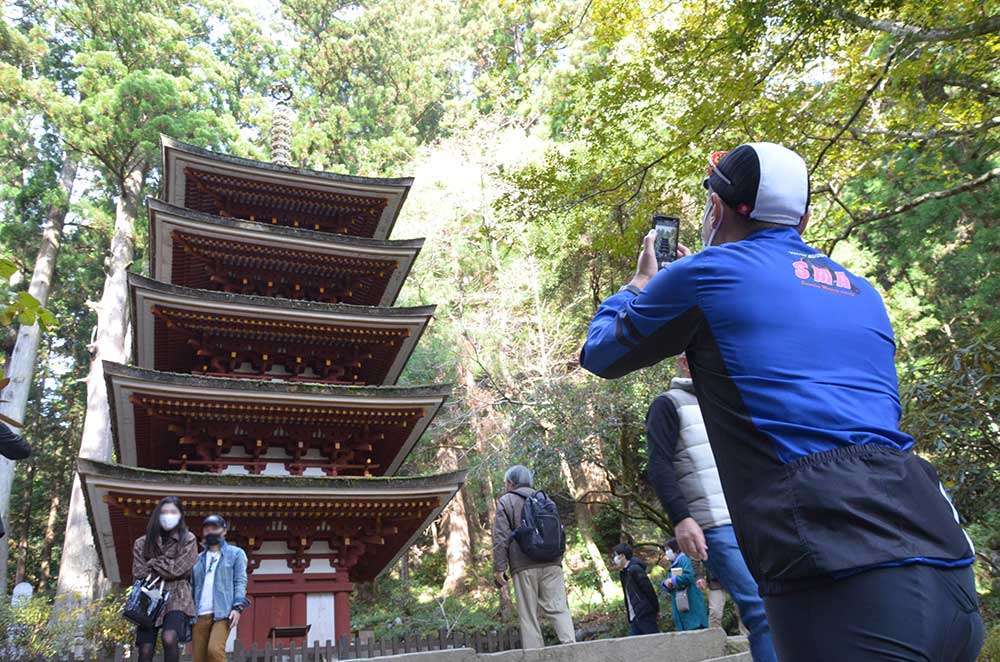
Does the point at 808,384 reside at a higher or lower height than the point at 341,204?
lower

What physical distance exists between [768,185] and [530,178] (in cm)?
709

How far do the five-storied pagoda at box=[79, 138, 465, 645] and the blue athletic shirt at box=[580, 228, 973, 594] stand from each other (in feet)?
30.5

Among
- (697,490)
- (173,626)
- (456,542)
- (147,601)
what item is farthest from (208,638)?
(456,542)

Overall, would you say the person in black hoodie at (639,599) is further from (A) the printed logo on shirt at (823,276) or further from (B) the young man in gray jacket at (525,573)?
(A) the printed logo on shirt at (823,276)

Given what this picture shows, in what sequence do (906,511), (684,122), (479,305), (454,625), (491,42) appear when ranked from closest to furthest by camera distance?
(906,511), (684,122), (454,625), (479,305), (491,42)

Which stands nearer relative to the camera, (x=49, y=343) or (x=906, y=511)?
(x=906, y=511)

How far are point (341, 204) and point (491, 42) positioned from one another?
66.0ft

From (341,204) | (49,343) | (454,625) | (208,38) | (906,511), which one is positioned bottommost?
(906,511)

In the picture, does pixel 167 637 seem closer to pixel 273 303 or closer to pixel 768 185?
pixel 768 185

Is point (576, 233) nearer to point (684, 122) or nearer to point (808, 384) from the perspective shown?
point (684, 122)

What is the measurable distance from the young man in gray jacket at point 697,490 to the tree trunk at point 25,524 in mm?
28090

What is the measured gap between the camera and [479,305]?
22031mm

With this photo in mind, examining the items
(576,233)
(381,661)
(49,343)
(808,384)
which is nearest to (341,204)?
(576,233)

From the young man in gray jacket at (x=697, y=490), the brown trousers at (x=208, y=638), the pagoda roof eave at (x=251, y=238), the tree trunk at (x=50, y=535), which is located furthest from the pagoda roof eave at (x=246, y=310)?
the tree trunk at (x=50, y=535)
